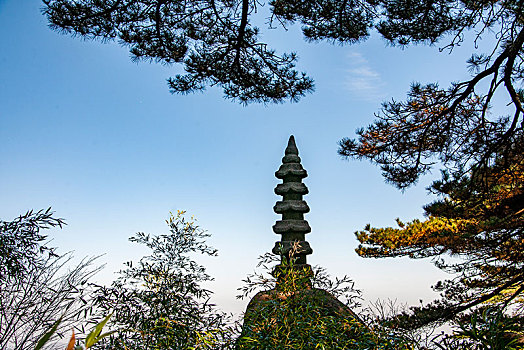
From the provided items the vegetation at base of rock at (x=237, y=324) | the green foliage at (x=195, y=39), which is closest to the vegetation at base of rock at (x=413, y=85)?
the green foliage at (x=195, y=39)

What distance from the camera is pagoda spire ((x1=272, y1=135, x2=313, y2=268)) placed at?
6034mm

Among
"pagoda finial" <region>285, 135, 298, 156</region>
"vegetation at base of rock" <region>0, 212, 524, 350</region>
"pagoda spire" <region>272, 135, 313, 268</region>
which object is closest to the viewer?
"vegetation at base of rock" <region>0, 212, 524, 350</region>

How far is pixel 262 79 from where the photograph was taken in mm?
7191

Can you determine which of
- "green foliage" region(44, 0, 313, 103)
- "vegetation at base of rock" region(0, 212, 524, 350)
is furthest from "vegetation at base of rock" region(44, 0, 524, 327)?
"vegetation at base of rock" region(0, 212, 524, 350)

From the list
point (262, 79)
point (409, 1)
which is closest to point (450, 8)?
point (409, 1)

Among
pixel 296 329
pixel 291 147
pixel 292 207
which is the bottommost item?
pixel 296 329

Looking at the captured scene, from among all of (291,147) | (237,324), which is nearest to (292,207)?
(291,147)

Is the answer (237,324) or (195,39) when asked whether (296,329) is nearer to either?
(237,324)

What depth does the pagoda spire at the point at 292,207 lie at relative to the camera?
238 inches

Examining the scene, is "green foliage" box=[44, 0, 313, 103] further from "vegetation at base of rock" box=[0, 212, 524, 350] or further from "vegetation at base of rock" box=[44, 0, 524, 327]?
"vegetation at base of rock" box=[0, 212, 524, 350]

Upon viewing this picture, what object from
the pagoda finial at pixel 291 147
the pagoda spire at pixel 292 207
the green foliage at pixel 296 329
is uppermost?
the pagoda finial at pixel 291 147

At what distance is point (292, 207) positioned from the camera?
6211 millimetres

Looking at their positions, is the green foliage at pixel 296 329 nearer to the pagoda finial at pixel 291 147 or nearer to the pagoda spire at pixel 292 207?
the pagoda spire at pixel 292 207

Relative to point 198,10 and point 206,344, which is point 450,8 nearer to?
point 198,10
